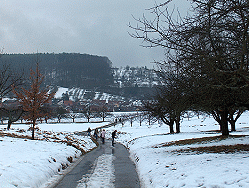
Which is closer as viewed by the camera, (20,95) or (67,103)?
(20,95)

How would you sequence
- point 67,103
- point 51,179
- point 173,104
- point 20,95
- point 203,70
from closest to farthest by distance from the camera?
point 203,70 → point 51,179 → point 173,104 → point 20,95 → point 67,103

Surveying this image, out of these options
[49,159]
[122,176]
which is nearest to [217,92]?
[122,176]

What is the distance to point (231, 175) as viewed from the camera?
16.3 feet

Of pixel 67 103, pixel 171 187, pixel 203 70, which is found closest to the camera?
pixel 171 187

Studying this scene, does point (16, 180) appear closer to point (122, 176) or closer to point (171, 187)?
point (122, 176)

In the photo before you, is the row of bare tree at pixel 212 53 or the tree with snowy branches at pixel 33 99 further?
the tree with snowy branches at pixel 33 99

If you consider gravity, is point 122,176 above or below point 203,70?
below

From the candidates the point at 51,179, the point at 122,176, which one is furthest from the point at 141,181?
the point at 51,179

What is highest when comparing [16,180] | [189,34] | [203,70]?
[189,34]

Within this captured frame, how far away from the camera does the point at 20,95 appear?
672 inches

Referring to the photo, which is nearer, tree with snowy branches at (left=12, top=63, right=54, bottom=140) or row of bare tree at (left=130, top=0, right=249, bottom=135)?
row of bare tree at (left=130, top=0, right=249, bottom=135)

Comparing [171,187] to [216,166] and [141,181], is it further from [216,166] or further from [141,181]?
[141,181]

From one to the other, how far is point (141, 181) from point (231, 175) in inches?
124

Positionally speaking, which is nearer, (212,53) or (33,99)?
(212,53)
